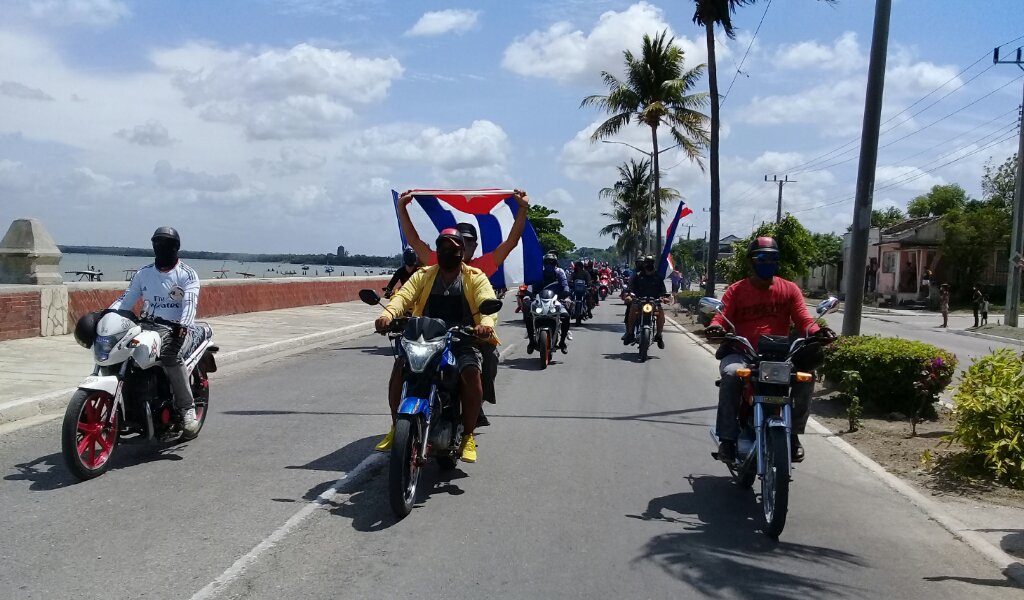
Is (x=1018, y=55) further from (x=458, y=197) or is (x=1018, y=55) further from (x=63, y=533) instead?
(x=63, y=533)

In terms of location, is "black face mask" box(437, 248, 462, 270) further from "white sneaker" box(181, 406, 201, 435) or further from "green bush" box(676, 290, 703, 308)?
"green bush" box(676, 290, 703, 308)

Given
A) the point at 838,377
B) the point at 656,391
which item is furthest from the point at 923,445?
the point at 656,391

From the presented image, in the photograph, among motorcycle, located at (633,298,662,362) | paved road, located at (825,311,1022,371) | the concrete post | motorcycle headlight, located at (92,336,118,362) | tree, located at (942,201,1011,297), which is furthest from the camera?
tree, located at (942,201,1011,297)

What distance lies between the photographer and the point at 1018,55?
29969 millimetres

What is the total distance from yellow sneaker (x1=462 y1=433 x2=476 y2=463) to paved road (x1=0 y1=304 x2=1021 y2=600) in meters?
0.19

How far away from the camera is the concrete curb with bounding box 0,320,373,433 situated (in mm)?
8578

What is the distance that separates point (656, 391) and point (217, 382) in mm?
5781

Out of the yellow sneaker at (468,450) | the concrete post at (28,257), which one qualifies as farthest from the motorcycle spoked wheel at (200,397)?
the concrete post at (28,257)

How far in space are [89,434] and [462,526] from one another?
278cm

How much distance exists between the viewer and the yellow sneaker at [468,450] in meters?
6.65

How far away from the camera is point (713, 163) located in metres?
25.5

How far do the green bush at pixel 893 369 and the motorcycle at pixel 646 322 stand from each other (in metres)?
5.67

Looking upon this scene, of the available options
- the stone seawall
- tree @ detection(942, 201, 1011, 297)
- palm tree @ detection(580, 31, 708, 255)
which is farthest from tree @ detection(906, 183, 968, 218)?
the stone seawall

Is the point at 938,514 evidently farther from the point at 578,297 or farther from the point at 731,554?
the point at 578,297
